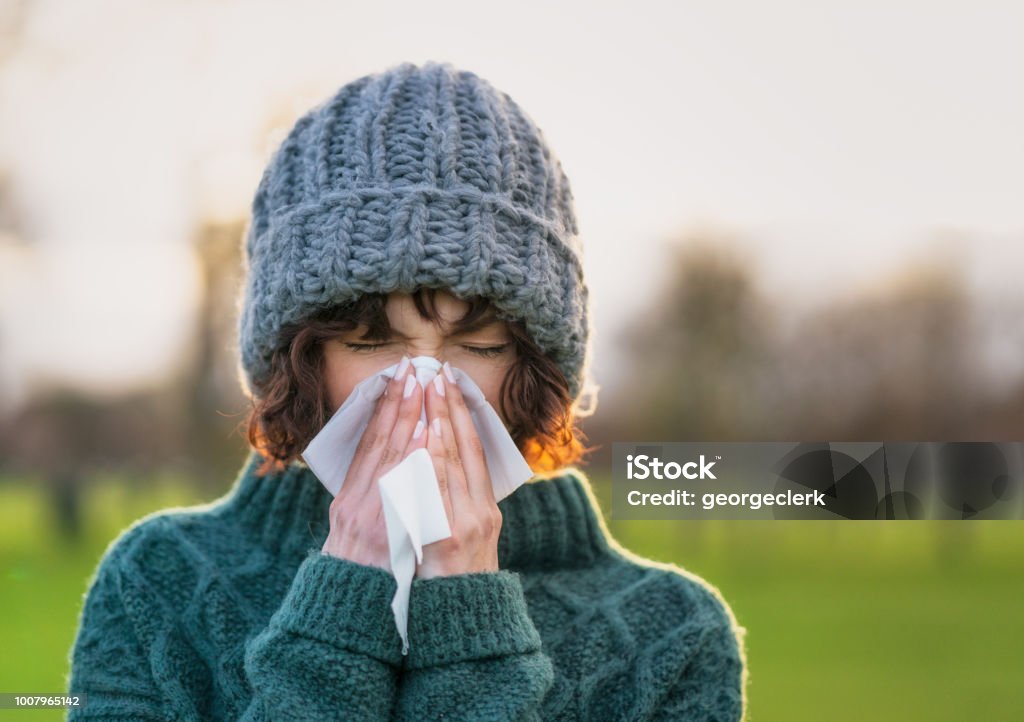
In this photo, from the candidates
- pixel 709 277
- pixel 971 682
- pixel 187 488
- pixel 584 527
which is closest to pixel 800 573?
pixel 971 682

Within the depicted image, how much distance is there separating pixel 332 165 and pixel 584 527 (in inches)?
39.8

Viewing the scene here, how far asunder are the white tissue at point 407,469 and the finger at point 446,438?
0.02 metres

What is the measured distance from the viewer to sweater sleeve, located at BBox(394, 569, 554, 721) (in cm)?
173

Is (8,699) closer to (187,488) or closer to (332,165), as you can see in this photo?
(332,165)

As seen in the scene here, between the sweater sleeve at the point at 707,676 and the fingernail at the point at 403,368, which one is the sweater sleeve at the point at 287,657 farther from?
the sweater sleeve at the point at 707,676

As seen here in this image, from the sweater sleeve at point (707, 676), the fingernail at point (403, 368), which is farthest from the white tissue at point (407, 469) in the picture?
the sweater sleeve at point (707, 676)

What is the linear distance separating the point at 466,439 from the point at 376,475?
19 cm

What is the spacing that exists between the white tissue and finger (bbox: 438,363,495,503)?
25 millimetres

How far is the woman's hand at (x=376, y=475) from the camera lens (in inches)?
73.7

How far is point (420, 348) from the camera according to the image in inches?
75.5

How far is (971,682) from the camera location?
8352 mm

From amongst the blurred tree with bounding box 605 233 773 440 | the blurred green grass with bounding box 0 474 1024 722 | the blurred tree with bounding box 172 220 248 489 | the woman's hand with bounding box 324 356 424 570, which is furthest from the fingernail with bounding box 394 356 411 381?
the blurred tree with bounding box 605 233 773 440

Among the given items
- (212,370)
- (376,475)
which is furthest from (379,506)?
(212,370)

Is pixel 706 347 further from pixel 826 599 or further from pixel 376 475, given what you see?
pixel 376 475
